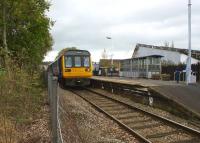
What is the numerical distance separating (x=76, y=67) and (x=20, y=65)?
51.9 feet

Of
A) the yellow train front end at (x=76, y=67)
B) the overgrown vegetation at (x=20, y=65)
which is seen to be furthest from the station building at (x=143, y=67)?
the overgrown vegetation at (x=20, y=65)

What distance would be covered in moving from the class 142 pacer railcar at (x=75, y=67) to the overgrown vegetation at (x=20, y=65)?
6.95ft

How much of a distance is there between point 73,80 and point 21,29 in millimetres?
5809

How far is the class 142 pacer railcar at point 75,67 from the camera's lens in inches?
1117

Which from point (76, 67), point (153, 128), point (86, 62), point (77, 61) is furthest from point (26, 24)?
point (153, 128)

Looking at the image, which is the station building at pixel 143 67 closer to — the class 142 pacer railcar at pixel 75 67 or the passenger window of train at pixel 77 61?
the class 142 pacer railcar at pixel 75 67

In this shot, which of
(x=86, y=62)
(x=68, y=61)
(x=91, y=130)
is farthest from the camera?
(x=86, y=62)

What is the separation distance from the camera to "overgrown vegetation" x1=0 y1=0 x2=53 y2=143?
29.9ft

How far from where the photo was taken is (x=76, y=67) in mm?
28594

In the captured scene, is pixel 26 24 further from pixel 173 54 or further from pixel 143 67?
pixel 173 54

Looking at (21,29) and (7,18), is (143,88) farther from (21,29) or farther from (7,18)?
(21,29)

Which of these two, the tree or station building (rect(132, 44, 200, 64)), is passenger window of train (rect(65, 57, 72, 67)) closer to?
the tree

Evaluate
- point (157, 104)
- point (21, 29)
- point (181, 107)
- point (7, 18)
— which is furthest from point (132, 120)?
point (21, 29)

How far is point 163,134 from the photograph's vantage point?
10039mm
